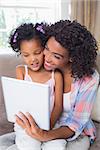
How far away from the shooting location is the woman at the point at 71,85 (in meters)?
1.23

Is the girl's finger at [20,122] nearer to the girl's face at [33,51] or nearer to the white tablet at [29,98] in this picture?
the white tablet at [29,98]

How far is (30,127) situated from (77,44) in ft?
1.48

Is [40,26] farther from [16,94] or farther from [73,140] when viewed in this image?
[73,140]

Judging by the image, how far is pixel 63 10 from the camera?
2355 mm

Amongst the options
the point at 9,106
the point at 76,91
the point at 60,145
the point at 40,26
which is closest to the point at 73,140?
the point at 60,145

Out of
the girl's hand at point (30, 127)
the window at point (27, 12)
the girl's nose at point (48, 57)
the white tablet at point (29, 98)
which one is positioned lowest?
the girl's hand at point (30, 127)

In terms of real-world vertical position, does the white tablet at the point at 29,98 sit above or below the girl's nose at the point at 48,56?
below

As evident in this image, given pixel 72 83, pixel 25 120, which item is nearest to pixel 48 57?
pixel 72 83

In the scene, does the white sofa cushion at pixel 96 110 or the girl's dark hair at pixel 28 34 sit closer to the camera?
the girl's dark hair at pixel 28 34

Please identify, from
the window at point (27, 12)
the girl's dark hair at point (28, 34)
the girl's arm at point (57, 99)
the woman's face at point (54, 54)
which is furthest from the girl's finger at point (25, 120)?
the window at point (27, 12)

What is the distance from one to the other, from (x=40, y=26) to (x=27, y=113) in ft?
1.57

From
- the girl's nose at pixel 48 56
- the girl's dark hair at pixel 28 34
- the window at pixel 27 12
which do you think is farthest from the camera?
the window at pixel 27 12

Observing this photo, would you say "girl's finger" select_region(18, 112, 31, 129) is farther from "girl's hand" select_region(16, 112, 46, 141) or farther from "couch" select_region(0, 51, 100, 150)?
"couch" select_region(0, 51, 100, 150)

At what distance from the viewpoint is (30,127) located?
122 centimetres
